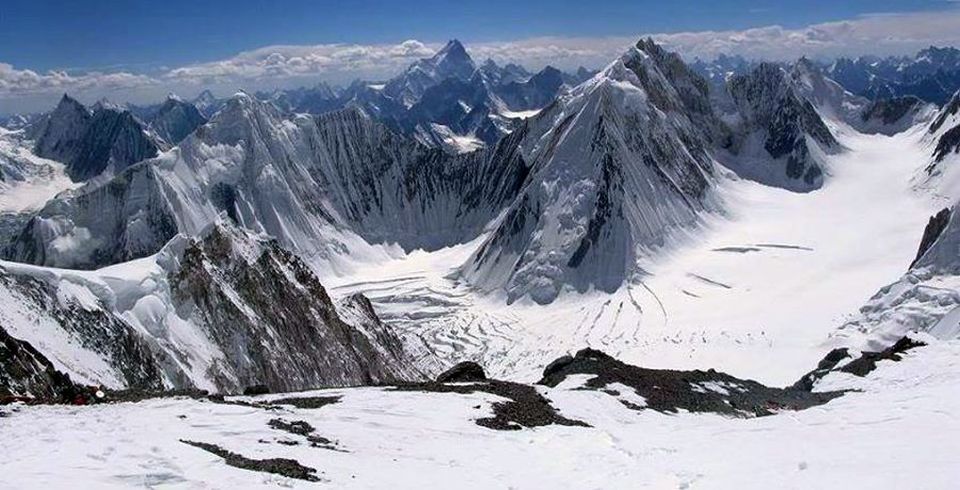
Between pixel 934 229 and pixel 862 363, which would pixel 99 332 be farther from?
pixel 934 229

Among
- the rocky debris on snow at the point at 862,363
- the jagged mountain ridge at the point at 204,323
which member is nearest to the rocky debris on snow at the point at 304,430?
the jagged mountain ridge at the point at 204,323

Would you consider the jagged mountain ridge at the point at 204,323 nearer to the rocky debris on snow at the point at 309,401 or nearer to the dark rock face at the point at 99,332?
the dark rock face at the point at 99,332

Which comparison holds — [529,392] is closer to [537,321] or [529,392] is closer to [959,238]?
[959,238]

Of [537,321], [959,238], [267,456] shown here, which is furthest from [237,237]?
[959,238]

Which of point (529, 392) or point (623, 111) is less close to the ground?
point (623, 111)

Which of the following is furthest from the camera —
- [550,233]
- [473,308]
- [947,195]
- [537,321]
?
[947,195]

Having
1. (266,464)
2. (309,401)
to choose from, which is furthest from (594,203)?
(266,464)
